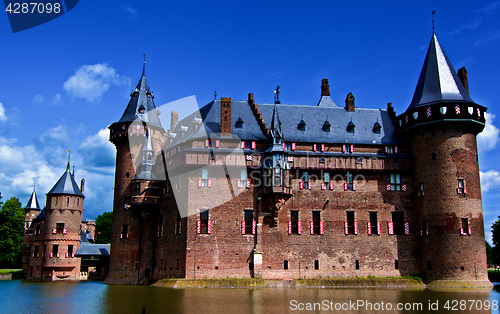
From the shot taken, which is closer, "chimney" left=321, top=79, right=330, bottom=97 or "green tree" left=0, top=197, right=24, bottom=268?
"chimney" left=321, top=79, right=330, bottom=97

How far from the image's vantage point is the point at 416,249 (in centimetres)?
4391

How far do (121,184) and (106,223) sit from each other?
55.5 meters

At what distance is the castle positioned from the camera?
41250mm

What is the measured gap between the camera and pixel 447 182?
138 ft

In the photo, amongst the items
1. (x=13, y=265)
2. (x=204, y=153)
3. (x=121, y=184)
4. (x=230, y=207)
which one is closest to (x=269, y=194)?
(x=230, y=207)

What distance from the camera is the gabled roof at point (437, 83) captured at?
4403 centimetres

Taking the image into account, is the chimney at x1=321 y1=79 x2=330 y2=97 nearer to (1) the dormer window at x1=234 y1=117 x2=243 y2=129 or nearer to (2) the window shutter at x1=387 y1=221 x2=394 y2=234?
(1) the dormer window at x1=234 y1=117 x2=243 y2=129

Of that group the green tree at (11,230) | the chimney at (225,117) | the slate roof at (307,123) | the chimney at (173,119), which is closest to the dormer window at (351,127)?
the slate roof at (307,123)

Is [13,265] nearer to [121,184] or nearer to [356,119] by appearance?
[121,184]

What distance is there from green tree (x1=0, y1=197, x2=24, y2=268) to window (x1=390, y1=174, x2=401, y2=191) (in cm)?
5366

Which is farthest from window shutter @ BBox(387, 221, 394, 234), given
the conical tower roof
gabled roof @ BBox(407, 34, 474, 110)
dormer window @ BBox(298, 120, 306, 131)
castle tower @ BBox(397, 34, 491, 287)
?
the conical tower roof

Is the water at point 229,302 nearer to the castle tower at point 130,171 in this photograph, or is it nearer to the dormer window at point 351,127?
the castle tower at point 130,171

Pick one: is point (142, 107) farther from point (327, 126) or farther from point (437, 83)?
point (437, 83)

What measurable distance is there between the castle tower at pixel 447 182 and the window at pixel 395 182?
1.46 meters
